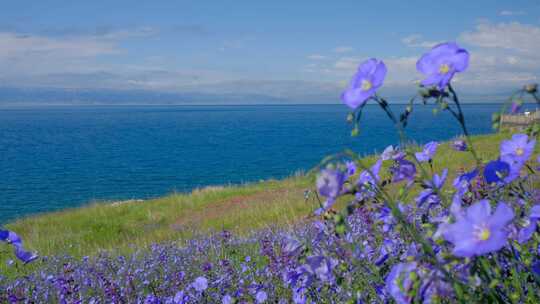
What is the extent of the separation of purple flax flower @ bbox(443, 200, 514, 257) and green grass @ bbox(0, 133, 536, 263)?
11295 millimetres

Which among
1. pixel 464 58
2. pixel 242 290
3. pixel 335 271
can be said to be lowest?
pixel 242 290

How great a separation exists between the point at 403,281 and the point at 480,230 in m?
0.30

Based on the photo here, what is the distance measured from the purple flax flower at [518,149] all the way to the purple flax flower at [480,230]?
1.57 ft

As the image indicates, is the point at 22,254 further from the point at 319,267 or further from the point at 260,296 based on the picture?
the point at 319,267

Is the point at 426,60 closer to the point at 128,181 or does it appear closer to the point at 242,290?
the point at 242,290

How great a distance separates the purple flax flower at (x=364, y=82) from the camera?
5.08 ft

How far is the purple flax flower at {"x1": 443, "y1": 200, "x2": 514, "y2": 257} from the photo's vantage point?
1258 millimetres

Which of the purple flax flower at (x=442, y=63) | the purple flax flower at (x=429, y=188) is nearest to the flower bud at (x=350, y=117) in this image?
the purple flax flower at (x=442, y=63)

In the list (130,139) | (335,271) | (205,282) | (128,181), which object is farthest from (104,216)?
(130,139)

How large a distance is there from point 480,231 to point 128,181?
4673cm

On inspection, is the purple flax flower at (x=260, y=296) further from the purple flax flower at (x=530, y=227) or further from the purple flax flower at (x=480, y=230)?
the purple flax flower at (x=480, y=230)

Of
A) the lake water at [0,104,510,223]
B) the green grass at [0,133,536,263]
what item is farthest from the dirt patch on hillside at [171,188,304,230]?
the lake water at [0,104,510,223]

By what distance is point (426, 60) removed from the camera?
1.62 meters

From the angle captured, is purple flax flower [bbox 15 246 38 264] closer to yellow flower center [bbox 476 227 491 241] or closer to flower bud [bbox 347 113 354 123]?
flower bud [bbox 347 113 354 123]
